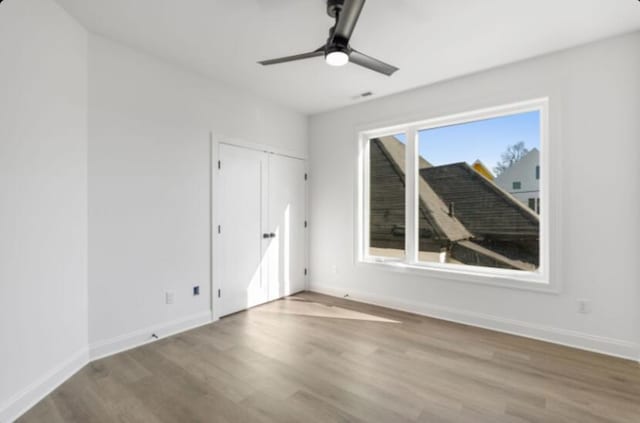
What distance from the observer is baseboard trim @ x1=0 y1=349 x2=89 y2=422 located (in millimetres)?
1899

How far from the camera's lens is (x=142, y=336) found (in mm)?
2988

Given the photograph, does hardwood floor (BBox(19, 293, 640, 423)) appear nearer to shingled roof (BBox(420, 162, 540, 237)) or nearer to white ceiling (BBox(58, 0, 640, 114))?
shingled roof (BBox(420, 162, 540, 237))

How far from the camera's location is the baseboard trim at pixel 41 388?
1.90 metres

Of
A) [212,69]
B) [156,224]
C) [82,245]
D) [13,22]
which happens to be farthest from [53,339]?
[212,69]

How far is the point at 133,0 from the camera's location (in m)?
2.27

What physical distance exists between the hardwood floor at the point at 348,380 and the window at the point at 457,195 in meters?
0.92

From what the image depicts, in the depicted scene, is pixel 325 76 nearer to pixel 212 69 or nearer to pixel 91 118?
pixel 212 69

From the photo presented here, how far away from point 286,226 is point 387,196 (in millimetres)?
1532

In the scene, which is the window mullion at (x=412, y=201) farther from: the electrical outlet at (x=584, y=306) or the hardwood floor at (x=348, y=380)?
the electrical outlet at (x=584, y=306)

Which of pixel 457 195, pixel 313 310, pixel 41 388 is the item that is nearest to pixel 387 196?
pixel 457 195

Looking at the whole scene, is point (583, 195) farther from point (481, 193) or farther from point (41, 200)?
point (41, 200)

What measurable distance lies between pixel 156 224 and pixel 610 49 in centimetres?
450

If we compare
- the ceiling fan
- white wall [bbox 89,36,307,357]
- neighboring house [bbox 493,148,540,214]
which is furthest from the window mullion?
white wall [bbox 89,36,307,357]

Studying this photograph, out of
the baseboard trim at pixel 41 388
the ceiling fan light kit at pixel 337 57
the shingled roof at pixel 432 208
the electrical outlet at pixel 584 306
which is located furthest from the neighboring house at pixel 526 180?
the baseboard trim at pixel 41 388
